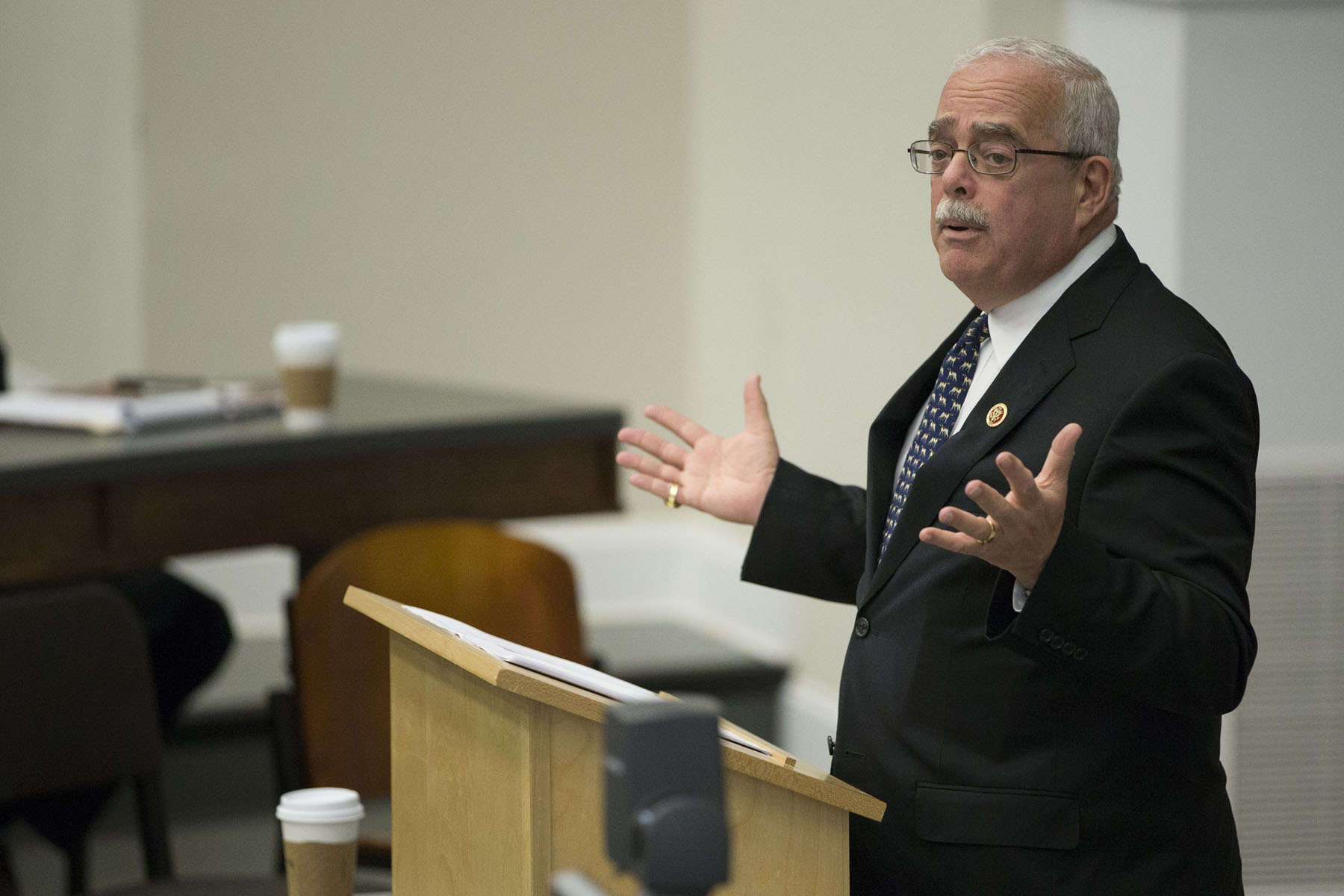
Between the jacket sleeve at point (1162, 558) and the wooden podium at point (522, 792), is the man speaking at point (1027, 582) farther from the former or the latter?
the wooden podium at point (522, 792)

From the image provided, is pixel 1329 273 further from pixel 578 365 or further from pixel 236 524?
pixel 578 365

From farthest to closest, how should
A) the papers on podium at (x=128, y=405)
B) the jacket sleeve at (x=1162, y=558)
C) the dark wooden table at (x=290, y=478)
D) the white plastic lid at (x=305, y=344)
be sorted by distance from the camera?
the white plastic lid at (x=305, y=344), the papers on podium at (x=128, y=405), the dark wooden table at (x=290, y=478), the jacket sleeve at (x=1162, y=558)

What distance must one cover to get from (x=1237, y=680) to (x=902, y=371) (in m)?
2.16

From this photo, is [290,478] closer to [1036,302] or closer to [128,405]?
[128,405]

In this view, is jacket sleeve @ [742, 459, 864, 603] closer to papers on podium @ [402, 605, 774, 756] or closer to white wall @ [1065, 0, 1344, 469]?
papers on podium @ [402, 605, 774, 756]

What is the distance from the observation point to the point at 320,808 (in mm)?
1604

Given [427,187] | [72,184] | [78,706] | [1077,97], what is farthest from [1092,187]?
[72,184]

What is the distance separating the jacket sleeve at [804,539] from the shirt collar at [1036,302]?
12.4 inches

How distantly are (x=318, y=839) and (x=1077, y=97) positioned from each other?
1041mm

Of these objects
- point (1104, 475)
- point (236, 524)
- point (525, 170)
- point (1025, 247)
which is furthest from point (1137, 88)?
point (525, 170)

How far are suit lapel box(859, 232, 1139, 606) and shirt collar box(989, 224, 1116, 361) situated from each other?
0.02 m

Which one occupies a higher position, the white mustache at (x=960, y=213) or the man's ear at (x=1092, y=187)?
the man's ear at (x=1092, y=187)

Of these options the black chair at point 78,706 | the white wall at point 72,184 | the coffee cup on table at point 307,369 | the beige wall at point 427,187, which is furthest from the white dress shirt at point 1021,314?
the white wall at point 72,184

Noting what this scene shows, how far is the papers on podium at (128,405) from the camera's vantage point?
3.23 m
